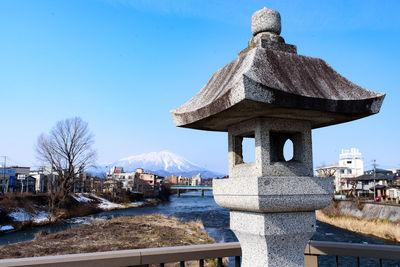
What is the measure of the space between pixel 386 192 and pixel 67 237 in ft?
136

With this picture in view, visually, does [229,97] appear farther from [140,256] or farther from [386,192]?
[386,192]

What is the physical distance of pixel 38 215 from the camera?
2916 centimetres

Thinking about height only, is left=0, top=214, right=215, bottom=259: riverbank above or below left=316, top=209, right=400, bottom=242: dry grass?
above

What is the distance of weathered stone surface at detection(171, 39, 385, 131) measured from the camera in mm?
2338

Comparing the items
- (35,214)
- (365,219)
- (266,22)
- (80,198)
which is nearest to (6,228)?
(35,214)

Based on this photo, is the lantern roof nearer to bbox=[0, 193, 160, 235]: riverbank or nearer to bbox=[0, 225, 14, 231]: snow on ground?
bbox=[0, 193, 160, 235]: riverbank

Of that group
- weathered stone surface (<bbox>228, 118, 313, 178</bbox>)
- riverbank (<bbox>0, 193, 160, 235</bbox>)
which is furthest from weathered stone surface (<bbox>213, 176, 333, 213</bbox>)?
riverbank (<bbox>0, 193, 160, 235</bbox>)

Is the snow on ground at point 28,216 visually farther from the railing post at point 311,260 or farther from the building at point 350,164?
the building at point 350,164

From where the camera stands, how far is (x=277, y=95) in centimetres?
236

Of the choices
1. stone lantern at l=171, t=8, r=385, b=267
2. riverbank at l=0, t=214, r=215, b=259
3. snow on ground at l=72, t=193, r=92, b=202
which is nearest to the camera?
stone lantern at l=171, t=8, r=385, b=267

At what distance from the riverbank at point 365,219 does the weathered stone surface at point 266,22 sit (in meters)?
20.8

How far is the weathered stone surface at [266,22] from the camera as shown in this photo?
3.10 m

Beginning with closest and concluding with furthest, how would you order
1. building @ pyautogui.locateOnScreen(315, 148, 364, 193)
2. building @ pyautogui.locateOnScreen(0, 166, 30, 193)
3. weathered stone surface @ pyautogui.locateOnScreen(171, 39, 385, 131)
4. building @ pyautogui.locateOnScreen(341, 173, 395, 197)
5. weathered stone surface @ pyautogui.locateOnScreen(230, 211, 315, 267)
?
weathered stone surface @ pyautogui.locateOnScreen(171, 39, 385, 131) < weathered stone surface @ pyautogui.locateOnScreen(230, 211, 315, 267) < building @ pyautogui.locateOnScreen(341, 173, 395, 197) < building @ pyautogui.locateOnScreen(0, 166, 30, 193) < building @ pyautogui.locateOnScreen(315, 148, 364, 193)

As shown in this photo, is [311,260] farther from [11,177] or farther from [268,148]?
[11,177]
